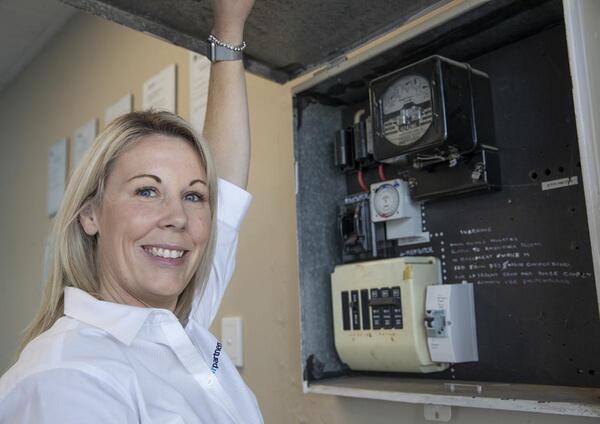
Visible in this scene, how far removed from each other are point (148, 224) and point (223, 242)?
328 mm

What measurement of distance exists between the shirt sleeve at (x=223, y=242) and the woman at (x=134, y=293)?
1.9 inches

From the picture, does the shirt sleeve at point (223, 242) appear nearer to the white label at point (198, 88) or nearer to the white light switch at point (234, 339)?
the white light switch at point (234, 339)

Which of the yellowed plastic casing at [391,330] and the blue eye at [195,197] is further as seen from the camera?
the yellowed plastic casing at [391,330]

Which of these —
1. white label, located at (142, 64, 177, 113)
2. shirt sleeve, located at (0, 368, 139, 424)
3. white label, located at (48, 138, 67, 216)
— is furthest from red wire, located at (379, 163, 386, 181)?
white label, located at (48, 138, 67, 216)

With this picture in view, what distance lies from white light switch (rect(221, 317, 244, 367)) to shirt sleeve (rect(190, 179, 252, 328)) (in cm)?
67

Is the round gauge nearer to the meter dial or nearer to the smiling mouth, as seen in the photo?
the meter dial

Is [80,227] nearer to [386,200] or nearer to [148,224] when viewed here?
[148,224]

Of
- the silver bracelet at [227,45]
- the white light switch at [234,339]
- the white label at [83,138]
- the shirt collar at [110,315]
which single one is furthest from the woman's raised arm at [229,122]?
the white label at [83,138]

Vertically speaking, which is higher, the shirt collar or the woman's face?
the woman's face

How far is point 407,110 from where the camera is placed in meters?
1.29

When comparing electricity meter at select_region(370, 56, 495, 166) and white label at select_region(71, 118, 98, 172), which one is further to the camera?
white label at select_region(71, 118, 98, 172)

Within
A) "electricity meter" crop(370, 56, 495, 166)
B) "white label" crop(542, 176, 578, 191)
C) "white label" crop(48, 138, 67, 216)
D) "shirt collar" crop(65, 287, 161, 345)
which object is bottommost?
"shirt collar" crop(65, 287, 161, 345)

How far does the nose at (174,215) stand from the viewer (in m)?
1.03

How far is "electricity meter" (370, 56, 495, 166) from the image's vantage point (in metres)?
1.22
